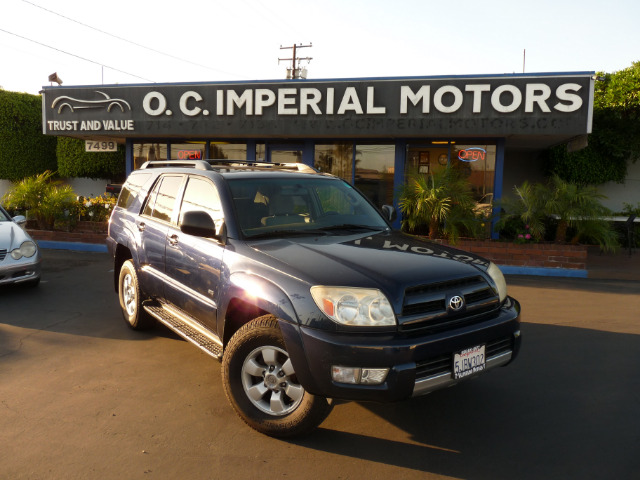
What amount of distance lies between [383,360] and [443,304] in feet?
1.90

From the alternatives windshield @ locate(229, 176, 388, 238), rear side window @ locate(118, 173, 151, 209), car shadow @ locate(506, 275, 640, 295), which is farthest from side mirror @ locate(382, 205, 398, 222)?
car shadow @ locate(506, 275, 640, 295)

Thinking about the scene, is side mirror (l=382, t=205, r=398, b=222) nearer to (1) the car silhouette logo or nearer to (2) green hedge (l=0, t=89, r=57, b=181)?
(1) the car silhouette logo

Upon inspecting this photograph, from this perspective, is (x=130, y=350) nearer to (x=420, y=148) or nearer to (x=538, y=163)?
(x=420, y=148)

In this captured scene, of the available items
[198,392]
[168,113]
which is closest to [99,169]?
[168,113]

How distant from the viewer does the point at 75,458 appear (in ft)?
10.7

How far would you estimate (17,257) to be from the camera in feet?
24.6

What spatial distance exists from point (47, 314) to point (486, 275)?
5540mm

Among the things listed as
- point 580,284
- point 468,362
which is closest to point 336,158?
point 580,284

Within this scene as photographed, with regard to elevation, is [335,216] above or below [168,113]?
below

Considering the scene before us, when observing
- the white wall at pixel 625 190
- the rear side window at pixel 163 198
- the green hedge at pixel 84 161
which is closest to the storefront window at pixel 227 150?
the green hedge at pixel 84 161

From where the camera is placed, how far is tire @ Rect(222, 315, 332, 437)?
3.33m

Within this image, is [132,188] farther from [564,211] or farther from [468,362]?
[564,211]

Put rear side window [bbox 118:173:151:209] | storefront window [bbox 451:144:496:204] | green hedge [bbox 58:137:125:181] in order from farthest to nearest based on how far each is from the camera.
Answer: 1. green hedge [bbox 58:137:125:181]
2. storefront window [bbox 451:144:496:204]
3. rear side window [bbox 118:173:151:209]

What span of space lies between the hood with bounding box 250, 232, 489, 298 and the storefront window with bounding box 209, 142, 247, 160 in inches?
453
